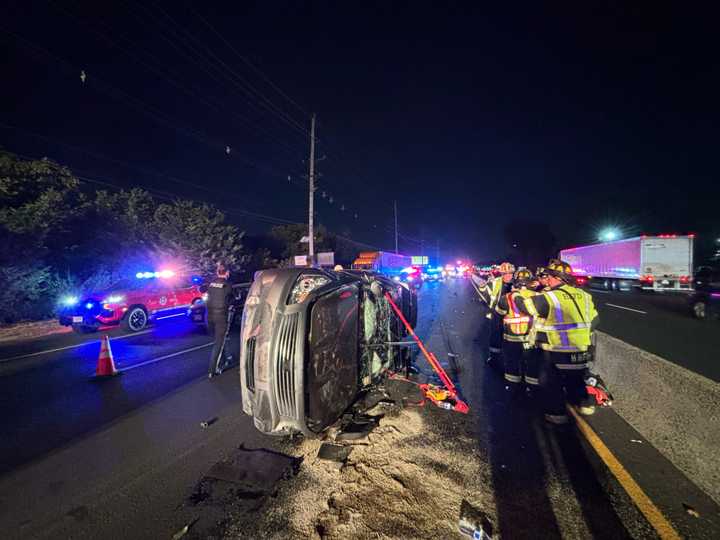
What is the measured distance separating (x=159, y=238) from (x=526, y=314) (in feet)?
71.6

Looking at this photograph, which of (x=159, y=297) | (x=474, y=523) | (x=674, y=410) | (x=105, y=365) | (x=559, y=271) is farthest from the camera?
(x=159, y=297)

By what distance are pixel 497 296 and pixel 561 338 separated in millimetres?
1433

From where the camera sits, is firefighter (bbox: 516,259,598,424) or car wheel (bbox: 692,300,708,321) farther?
car wheel (bbox: 692,300,708,321)

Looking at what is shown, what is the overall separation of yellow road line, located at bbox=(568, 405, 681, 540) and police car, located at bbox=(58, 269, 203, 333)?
10.1 meters

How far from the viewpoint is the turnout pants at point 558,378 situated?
133 inches

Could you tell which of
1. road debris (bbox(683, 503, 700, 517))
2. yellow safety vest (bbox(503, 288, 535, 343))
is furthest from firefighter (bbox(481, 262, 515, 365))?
road debris (bbox(683, 503, 700, 517))

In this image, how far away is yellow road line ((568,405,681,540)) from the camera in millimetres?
1979

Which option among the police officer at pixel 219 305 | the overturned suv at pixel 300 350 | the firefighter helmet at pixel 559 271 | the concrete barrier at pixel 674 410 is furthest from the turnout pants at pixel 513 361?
the police officer at pixel 219 305

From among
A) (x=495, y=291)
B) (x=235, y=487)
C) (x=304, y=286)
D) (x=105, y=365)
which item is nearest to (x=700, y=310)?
(x=495, y=291)

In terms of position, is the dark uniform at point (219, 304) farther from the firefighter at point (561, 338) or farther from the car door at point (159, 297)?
the car door at point (159, 297)

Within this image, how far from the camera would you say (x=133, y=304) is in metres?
9.45

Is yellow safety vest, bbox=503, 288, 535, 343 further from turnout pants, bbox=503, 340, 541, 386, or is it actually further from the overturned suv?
the overturned suv

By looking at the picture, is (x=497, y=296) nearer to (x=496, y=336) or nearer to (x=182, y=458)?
(x=496, y=336)

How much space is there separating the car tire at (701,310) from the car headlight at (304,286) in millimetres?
12952
